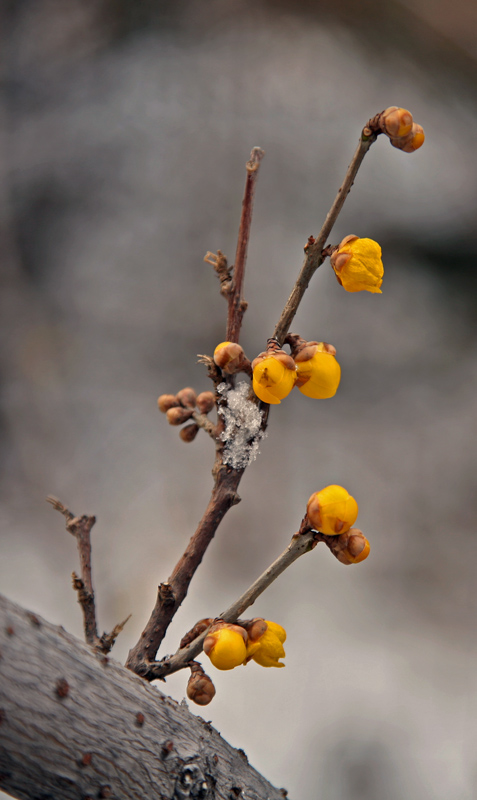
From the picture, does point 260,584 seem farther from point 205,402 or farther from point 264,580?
point 205,402

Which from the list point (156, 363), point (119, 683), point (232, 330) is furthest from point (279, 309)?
point (119, 683)

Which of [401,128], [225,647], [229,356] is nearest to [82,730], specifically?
[225,647]

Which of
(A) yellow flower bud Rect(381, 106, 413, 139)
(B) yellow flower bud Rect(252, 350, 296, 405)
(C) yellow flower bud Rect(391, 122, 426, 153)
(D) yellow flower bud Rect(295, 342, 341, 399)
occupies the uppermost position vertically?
(C) yellow flower bud Rect(391, 122, 426, 153)

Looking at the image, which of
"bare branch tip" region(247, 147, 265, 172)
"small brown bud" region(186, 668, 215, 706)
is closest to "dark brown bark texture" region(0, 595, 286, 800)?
"small brown bud" region(186, 668, 215, 706)

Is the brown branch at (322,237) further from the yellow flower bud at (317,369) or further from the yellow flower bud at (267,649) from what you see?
the yellow flower bud at (267,649)

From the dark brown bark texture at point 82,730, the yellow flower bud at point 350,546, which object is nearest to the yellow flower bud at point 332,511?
the yellow flower bud at point 350,546

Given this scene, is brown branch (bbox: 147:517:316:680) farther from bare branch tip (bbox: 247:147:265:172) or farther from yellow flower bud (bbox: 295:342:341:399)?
bare branch tip (bbox: 247:147:265:172)

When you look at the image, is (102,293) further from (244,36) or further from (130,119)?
(244,36)
